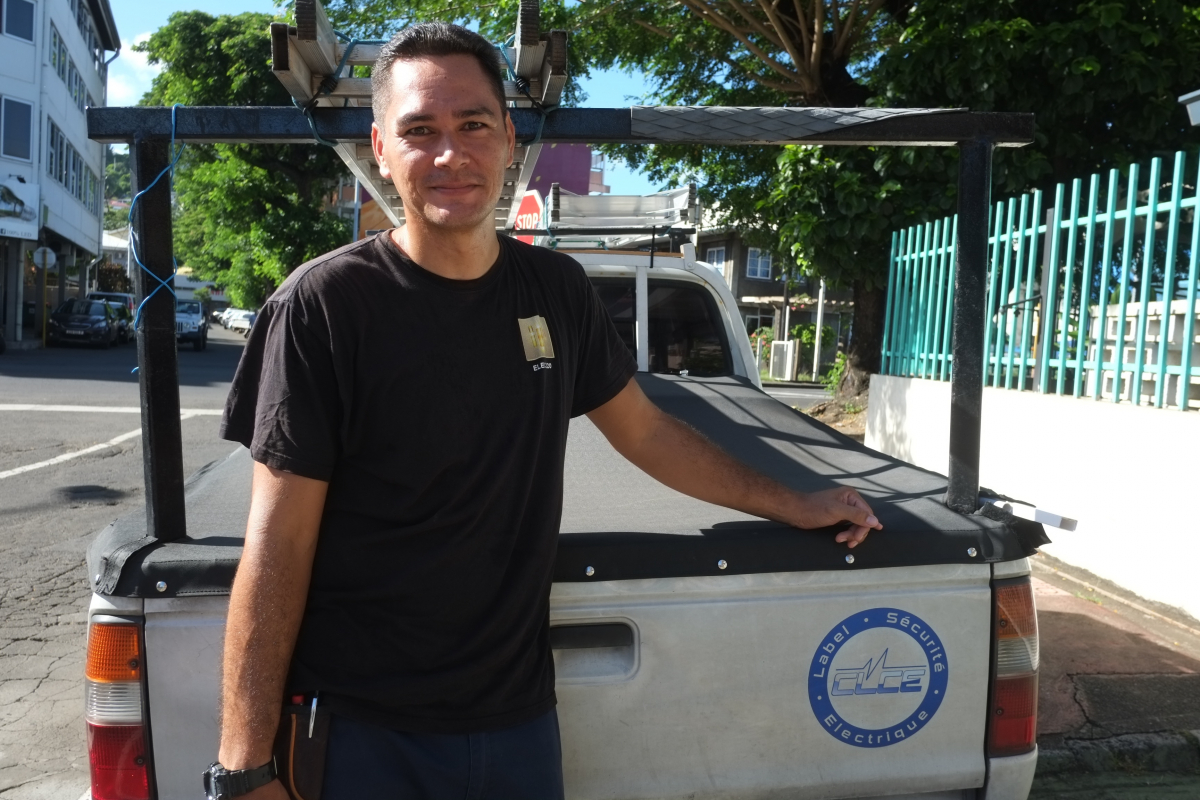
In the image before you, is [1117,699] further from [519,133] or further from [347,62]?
[347,62]

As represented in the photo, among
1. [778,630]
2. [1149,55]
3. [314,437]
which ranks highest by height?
[1149,55]

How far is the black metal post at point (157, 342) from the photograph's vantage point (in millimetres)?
2074

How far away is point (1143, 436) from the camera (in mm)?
5520

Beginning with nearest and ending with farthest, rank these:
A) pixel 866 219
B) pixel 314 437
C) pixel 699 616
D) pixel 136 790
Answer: pixel 314 437
pixel 136 790
pixel 699 616
pixel 866 219

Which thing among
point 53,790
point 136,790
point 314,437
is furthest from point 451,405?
point 53,790

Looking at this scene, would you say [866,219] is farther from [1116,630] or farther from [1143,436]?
[1116,630]

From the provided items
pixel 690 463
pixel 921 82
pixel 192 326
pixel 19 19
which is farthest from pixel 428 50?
pixel 192 326

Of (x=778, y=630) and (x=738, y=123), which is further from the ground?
(x=738, y=123)

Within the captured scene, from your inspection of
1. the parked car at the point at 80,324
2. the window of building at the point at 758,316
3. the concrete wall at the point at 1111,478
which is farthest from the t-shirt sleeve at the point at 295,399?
the window of building at the point at 758,316

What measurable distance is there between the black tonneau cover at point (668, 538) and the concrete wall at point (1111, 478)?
298 centimetres

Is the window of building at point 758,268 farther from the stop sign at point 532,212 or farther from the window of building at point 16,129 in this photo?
the stop sign at point 532,212

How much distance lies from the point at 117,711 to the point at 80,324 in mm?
29793

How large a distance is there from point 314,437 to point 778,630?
3.27ft

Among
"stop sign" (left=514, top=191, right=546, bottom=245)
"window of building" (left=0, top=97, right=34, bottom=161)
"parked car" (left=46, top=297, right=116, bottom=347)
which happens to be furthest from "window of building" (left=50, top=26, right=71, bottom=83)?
"stop sign" (left=514, top=191, right=546, bottom=245)
